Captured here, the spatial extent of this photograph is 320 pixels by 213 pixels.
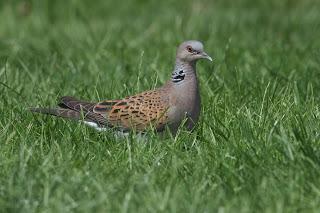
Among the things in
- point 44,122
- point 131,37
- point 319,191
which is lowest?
point 131,37

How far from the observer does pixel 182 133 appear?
6.10 meters

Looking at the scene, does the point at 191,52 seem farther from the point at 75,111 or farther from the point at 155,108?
the point at 75,111

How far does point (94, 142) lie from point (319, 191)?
173 cm

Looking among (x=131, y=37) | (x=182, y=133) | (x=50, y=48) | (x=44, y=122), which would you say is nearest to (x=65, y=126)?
(x=44, y=122)

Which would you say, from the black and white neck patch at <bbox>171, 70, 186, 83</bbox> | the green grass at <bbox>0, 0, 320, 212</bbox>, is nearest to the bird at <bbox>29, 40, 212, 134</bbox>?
the black and white neck patch at <bbox>171, 70, 186, 83</bbox>

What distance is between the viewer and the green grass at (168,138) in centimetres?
486

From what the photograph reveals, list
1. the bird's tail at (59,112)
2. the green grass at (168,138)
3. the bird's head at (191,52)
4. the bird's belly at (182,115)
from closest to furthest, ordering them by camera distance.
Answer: the green grass at (168,138)
the bird's belly at (182,115)
the bird's tail at (59,112)
the bird's head at (191,52)

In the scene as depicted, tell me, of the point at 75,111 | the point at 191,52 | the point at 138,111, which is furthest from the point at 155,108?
the point at 75,111

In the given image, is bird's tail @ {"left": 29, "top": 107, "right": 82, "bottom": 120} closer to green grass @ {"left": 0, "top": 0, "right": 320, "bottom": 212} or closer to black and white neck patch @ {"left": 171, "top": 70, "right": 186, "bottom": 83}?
green grass @ {"left": 0, "top": 0, "right": 320, "bottom": 212}

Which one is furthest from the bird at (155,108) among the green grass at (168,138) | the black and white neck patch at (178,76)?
the green grass at (168,138)

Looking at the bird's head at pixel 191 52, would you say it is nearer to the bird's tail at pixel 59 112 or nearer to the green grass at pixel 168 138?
the green grass at pixel 168 138

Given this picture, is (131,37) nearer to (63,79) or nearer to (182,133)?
(63,79)

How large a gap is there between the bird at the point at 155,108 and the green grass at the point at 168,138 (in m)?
0.15

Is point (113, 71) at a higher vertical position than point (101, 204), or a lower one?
lower
